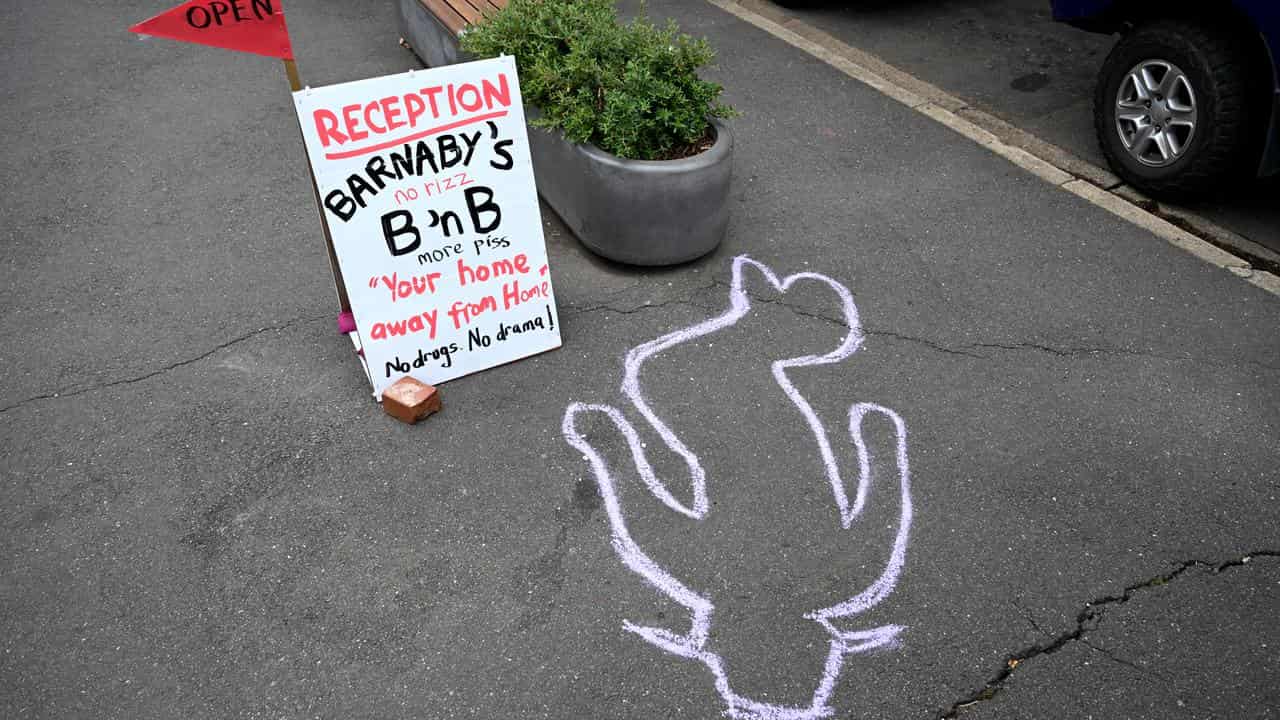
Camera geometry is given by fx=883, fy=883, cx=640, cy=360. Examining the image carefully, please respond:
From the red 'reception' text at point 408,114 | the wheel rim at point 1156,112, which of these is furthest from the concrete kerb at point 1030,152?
the red 'reception' text at point 408,114

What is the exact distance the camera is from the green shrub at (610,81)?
420 centimetres

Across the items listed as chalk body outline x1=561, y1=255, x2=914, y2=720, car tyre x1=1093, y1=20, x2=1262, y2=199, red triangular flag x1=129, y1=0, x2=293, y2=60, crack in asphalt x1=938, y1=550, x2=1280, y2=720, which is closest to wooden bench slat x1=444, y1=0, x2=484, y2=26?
red triangular flag x1=129, y1=0, x2=293, y2=60

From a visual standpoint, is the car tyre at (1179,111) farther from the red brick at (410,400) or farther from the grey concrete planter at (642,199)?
the red brick at (410,400)

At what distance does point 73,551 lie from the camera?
319 centimetres

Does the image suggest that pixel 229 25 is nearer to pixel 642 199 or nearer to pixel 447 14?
pixel 642 199

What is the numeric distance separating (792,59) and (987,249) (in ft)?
9.25

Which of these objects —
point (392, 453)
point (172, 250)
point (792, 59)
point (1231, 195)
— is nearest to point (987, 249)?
point (1231, 195)

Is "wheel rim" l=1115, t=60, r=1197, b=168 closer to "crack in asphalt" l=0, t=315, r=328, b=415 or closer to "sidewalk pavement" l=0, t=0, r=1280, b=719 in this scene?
"sidewalk pavement" l=0, t=0, r=1280, b=719

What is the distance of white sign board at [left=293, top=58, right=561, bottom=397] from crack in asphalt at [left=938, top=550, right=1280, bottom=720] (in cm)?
226

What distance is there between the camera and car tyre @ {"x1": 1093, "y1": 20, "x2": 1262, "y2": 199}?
455 centimetres

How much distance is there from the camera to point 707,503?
3.33m

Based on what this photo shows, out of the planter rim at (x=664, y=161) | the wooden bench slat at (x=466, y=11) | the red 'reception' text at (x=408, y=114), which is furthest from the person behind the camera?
the wooden bench slat at (x=466, y=11)

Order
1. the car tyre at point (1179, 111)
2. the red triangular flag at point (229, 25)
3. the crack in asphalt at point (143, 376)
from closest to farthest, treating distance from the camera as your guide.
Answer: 1. the red triangular flag at point (229, 25)
2. the crack in asphalt at point (143, 376)
3. the car tyre at point (1179, 111)

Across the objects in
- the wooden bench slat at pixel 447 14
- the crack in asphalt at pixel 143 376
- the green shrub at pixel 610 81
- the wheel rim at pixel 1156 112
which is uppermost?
the wooden bench slat at pixel 447 14
